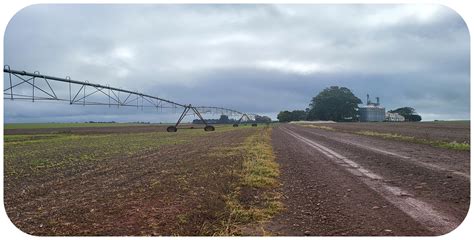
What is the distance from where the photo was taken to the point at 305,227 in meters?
6.34

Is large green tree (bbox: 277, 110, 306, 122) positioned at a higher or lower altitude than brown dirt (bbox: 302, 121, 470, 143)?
higher

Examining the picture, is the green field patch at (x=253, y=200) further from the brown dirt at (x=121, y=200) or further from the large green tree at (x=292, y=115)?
the large green tree at (x=292, y=115)

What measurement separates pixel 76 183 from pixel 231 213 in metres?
5.71

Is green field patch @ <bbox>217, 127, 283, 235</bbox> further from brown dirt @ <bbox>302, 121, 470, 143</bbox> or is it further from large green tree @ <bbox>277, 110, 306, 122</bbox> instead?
large green tree @ <bbox>277, 110, 306, 122</bbox>

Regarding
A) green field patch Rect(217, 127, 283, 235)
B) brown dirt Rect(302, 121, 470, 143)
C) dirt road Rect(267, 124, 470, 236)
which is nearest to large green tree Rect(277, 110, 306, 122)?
brown dirt Rect(302, 121, 470, 143)

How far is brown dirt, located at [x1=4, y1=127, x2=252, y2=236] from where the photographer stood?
650cm

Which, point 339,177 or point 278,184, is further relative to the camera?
point 339,177

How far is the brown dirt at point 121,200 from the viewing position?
6.50 meters

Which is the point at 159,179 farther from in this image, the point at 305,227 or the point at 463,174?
the point at 463,174

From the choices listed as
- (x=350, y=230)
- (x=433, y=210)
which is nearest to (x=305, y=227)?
(x=350, y=230)

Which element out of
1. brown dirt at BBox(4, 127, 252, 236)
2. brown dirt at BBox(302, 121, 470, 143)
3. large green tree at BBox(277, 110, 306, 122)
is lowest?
brown dirt at BBox(4, 127, 252, 236)

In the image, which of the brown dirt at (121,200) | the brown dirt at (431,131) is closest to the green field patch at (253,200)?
the brown dirt at (121,200)

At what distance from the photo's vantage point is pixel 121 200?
28.0 ft

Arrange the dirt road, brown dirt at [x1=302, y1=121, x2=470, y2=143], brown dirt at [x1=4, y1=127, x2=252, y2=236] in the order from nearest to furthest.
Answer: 1. the dirt road
2. brown dirt at [x1=4, y1=127, x2=252, y2=236]
3. brown dirt at [x1=302, y1=121, x2=470, y2=143]
